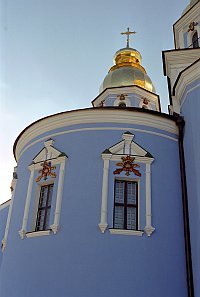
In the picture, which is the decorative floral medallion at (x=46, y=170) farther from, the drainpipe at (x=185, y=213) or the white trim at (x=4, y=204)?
the white trim at (x=4, y=204)

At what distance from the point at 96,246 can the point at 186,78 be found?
4.63 meters

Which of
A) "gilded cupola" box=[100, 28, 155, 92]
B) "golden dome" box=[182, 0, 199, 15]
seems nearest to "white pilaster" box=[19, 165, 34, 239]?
"gilded cupola" box=[100, 28, 155, 92]

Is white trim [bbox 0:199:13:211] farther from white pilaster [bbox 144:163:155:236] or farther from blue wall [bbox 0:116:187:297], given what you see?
white pilaster [bbox 144:163:155:236]

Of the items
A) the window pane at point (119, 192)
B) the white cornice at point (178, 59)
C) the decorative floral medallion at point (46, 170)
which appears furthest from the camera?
the white cornice at point (178, 59)

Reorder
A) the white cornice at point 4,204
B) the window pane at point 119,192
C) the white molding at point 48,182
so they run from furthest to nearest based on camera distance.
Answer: the white cornice at point 4,204, the window pane at point 119,192, the white molding at point 48,182

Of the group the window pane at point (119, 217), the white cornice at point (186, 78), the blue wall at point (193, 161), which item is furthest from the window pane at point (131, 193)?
the white cornice at point (186, 78)

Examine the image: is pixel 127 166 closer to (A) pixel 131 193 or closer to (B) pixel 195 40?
(A) pixel 131 193

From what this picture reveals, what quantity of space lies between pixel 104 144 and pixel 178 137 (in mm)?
1990

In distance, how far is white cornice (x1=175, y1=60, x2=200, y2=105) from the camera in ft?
30.7

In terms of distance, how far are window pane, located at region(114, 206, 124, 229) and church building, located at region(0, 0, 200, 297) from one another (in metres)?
0.02

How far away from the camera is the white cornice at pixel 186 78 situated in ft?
30.7

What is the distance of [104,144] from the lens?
959 centimetres

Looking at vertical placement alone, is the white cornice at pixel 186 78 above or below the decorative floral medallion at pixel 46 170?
above

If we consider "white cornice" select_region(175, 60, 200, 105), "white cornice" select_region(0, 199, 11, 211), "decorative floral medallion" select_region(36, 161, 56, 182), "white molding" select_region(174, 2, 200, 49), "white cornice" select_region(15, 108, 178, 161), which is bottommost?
"decorative floral medallion" select_region(36, 161, 56, 182)
